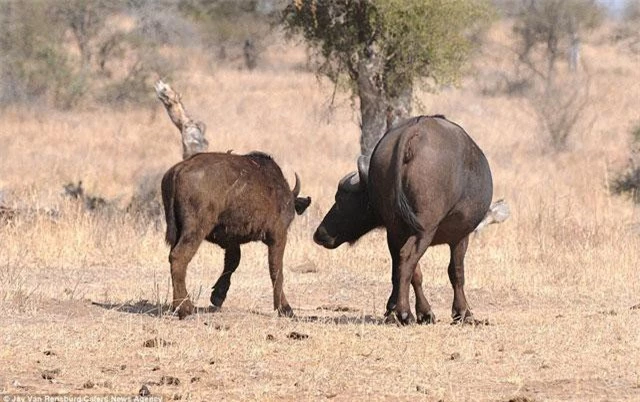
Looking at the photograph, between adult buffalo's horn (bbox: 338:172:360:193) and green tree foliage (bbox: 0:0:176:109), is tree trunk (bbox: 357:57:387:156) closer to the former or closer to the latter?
adult buffalo's horn (bbox: 338:172:360:193)

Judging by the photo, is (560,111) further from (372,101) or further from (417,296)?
(417,296)

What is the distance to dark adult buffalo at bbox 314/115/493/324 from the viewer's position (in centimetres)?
918

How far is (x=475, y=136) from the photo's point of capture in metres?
29.9

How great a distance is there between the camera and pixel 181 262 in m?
9.50

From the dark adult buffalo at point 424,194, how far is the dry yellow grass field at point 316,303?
0.49 metres

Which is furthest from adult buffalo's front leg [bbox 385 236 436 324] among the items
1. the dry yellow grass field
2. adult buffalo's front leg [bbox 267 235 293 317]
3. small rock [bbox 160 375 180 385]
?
small rock [bbox 160 375 180 385]

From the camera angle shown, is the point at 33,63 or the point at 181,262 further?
the point at 33,63

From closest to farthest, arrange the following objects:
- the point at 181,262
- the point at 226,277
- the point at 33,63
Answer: the point at 181,262, the point at 226,277, the point at 33,63

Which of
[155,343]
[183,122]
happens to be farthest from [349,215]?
[183,122]

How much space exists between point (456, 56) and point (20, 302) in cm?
935

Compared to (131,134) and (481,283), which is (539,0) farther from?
(481,283)

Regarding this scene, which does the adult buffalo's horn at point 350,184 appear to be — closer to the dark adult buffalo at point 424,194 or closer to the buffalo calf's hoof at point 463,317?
the dark adult buffalo at point 424,194

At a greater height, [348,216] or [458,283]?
[348,216]

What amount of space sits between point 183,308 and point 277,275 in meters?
0.96
